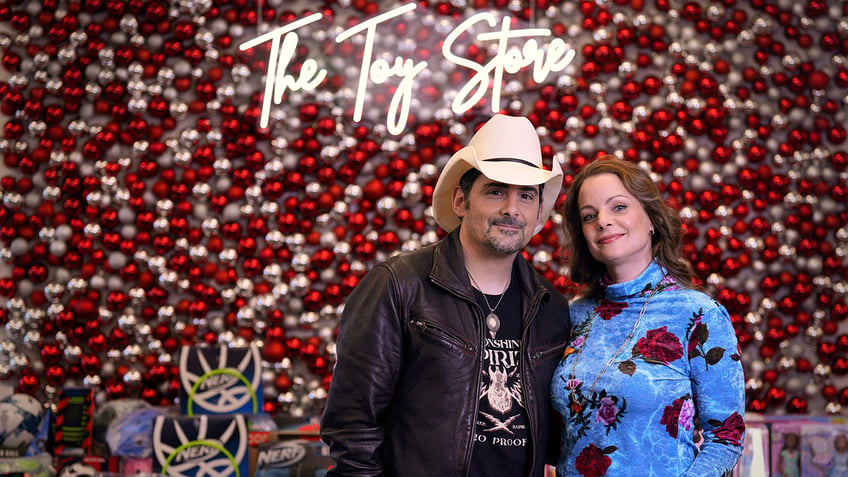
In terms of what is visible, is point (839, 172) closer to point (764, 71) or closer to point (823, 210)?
point (823, 210)

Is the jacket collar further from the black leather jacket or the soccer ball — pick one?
the soccer ball

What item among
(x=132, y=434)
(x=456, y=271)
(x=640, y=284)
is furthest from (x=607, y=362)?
(x=132, y=434)

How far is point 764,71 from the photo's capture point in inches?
162

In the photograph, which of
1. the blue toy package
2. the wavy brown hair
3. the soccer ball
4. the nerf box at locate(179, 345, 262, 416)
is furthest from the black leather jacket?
the soccer ball

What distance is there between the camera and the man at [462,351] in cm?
204

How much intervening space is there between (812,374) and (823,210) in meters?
0.85

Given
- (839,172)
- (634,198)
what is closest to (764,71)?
(839,172)

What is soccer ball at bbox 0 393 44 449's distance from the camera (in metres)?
3.39

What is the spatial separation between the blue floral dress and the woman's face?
121mm

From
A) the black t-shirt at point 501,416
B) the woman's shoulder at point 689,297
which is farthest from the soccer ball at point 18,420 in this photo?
the woman's shoulder at point 689,297

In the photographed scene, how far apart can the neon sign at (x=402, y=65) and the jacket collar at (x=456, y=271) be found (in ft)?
5.62

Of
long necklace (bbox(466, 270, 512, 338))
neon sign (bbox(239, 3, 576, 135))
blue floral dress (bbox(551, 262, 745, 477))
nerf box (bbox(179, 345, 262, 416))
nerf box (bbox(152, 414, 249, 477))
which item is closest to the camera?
blue floral dress (bbox(551, 262, 745, 477))

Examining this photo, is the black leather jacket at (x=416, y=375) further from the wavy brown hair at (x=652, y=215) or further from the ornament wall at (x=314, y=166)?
the ornament wall at (x=314, y=166)

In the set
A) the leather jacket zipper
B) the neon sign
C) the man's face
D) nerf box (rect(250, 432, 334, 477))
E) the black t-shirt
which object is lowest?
nerf box (rect(250, 432, 334, 477))
